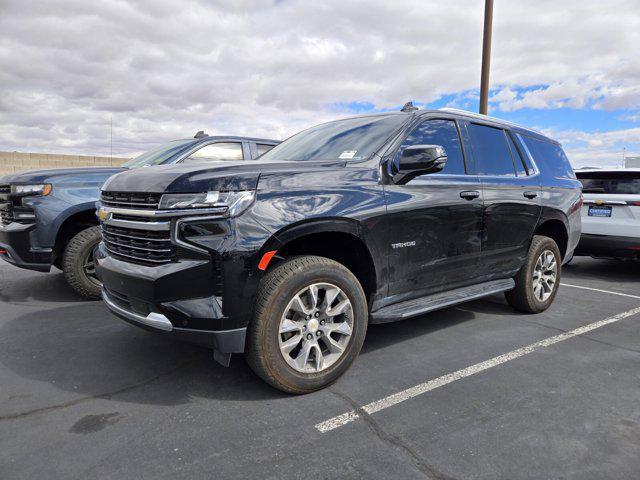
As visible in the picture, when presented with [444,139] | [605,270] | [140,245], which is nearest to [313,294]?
[140,245]

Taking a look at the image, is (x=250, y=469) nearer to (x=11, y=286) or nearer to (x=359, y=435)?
(x=359, y=435)

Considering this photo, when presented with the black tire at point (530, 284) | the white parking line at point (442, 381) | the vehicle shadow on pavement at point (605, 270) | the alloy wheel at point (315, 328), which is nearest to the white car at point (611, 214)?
the vehicle shadow on pavement at point (605, 270)

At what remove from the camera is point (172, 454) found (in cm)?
231

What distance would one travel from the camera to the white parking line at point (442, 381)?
8.72ft

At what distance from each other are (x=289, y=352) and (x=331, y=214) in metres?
0.91

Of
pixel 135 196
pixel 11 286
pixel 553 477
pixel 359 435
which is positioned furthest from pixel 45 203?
pixel 553 477

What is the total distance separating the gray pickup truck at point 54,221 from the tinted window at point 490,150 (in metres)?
3.83

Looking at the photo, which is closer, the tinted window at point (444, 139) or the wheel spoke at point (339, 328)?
the wheel spoke at point (339, 328)

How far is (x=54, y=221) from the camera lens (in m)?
4.70

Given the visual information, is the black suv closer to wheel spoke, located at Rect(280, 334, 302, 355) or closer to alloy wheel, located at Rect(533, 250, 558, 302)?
wheel spoke, located at Rect(280, 334, 302, 355)

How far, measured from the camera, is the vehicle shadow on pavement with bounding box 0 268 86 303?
204 inches

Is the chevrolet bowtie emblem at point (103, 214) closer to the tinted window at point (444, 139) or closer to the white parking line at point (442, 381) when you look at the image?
the white parking line at point (442, 381)

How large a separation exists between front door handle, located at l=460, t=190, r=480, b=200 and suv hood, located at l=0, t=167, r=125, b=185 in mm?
3791

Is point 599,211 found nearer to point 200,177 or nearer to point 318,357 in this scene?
point 318,357
